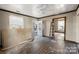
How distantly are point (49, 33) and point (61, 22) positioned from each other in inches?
13.9

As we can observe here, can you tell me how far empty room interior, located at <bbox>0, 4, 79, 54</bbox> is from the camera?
1.67 m

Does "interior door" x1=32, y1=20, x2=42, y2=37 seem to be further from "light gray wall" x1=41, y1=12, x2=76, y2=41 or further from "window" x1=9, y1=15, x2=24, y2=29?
"light gray wall" x1=41, y1=12, x2=76, y2=41

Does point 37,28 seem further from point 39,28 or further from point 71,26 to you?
point 71,26

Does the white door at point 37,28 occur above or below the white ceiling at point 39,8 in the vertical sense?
below

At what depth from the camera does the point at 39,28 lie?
6.06 ft

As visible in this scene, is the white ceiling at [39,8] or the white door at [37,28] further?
the white door at [37,28]

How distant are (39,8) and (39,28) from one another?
43cm

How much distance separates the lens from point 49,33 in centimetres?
185

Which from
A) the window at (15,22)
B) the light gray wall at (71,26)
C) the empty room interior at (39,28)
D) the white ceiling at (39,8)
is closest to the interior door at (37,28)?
the empty room interior at (39,28)

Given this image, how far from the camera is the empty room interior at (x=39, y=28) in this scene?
5.48 feet

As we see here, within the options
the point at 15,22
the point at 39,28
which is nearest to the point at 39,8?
the point at 39,28

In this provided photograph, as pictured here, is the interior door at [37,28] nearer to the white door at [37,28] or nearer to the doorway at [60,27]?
the white door at [37,28]

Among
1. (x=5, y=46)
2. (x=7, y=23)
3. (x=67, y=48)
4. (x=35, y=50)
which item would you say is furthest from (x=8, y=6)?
(x=67, y=48)
